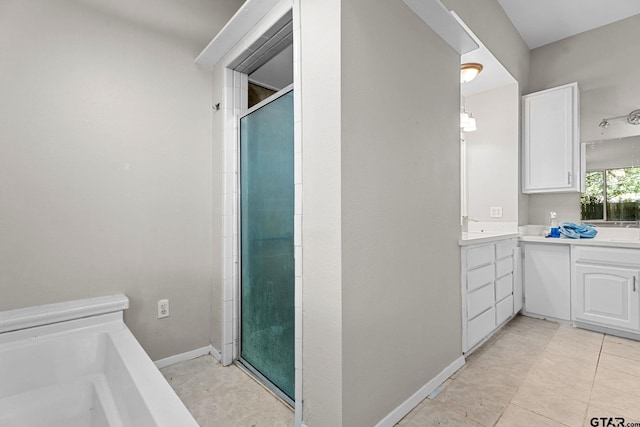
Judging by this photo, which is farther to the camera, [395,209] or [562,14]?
[562,14]

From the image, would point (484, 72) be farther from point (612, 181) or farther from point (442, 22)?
point (612, 181)

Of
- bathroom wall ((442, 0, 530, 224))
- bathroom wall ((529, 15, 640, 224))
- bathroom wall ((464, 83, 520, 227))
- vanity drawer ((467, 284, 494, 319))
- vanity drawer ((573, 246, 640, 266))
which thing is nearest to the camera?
vanity drawer ((467, 284, 494, 319))

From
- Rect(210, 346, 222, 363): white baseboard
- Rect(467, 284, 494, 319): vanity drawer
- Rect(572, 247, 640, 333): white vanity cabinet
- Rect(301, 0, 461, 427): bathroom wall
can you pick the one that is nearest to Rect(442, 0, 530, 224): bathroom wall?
Rect(572, 247, 640, 333): white vanity cabinet

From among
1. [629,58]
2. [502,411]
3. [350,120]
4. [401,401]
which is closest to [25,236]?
[350,120]

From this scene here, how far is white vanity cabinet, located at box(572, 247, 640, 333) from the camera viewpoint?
2416 mm

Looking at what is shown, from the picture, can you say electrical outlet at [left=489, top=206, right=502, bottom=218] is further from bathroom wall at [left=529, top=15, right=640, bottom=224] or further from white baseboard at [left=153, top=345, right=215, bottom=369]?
white baseboard at [left=153, top=345, right=215, bottom=369]

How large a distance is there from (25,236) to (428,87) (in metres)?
2.39

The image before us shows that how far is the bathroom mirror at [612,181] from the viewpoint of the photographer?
277cm

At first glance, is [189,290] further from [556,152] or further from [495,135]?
[556,152]

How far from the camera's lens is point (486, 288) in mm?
A: 2328

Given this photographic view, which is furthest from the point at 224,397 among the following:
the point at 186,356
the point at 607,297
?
the point at 607,297

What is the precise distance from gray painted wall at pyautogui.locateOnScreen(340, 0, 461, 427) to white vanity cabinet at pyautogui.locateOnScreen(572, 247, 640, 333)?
1.54 metres

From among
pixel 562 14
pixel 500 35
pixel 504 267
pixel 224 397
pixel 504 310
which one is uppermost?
pixel 562 14

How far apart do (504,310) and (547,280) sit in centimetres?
67
